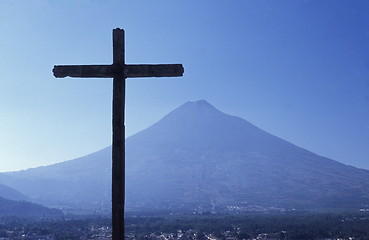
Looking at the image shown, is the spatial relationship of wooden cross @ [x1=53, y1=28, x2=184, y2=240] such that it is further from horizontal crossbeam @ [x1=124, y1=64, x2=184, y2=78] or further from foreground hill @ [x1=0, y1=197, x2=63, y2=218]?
foreground hill @ [x1=0, y1=197, x2=63, y2=218]

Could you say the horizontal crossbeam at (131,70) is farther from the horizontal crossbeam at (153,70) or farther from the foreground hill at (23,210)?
the foreground hill at (23,210)

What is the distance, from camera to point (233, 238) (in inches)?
2685

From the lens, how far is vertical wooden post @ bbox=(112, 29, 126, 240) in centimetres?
523

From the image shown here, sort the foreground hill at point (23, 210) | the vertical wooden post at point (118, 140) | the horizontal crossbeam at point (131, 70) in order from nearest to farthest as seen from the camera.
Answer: the vertical wooden post at point (118, 140)
the horizontal crossbeam at point (131, 70)
the foreground hill at point (23, 210)

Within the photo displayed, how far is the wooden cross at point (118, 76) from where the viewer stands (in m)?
5.24

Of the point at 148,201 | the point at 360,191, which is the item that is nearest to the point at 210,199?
the point at 148,201

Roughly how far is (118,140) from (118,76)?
2.27 ft

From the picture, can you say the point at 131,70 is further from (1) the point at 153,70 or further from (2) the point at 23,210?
(2) the point at 23,210

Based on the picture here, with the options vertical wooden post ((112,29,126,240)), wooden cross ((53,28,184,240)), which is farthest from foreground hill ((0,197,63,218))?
vertical wooden post ((112,29,126,240))

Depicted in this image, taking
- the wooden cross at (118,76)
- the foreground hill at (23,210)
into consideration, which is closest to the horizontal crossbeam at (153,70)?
the wooden cross at (118,76)

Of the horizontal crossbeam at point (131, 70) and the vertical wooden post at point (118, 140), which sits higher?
the horizontal crossbeam at point (131, 70)

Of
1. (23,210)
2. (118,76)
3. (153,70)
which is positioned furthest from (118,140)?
(23,210)

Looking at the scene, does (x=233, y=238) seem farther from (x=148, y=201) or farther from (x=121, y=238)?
(x=148, y=201)

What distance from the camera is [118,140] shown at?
5.29 metres
